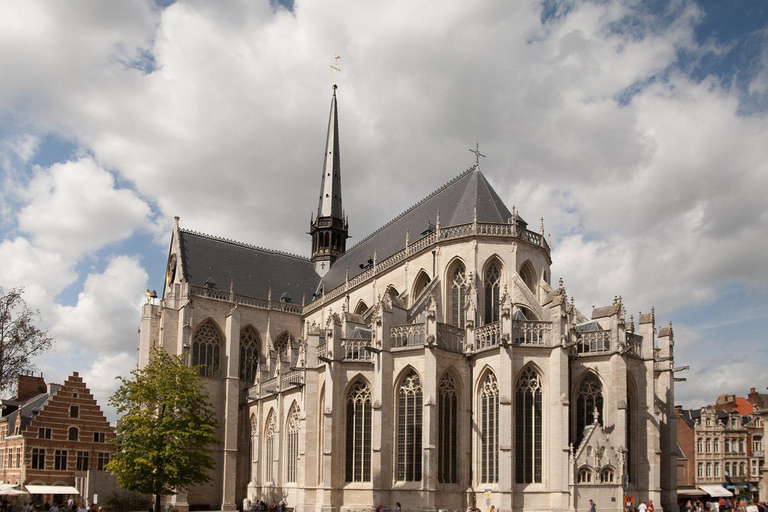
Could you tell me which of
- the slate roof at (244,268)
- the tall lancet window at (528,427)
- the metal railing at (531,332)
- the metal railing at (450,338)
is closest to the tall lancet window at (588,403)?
the tall lancet window at (528,427)

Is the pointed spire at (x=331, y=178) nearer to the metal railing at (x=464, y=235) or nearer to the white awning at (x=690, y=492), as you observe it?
the metal railing at (x=464, y=235)

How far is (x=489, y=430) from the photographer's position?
93.2ft

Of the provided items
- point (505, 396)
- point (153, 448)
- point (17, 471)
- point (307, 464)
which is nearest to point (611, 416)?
point (505, 396)

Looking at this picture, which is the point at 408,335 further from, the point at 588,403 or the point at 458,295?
the point at 588,403

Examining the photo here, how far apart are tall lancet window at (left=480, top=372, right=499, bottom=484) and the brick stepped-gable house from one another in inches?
A: 887

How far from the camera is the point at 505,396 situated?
2720 centimetres

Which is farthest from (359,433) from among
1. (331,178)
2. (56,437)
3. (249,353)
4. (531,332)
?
(331,178)

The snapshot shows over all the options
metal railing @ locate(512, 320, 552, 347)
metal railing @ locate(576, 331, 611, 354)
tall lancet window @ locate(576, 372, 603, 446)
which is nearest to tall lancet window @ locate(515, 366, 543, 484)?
metal railing @ locate(512, 320, 552, 347)

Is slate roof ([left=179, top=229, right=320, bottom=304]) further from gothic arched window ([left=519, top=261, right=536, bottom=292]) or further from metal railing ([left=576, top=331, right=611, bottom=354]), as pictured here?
metal railing ([left=576, top=331, right=611, bottom=354])

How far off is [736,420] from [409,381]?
37.3 meters

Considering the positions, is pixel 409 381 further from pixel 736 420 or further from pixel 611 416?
pixel 736 420

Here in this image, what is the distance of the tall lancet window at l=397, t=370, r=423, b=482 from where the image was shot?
28.4 meters

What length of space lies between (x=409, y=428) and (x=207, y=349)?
1880 cm

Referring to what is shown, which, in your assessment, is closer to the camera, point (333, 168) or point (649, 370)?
point (649, 370)
